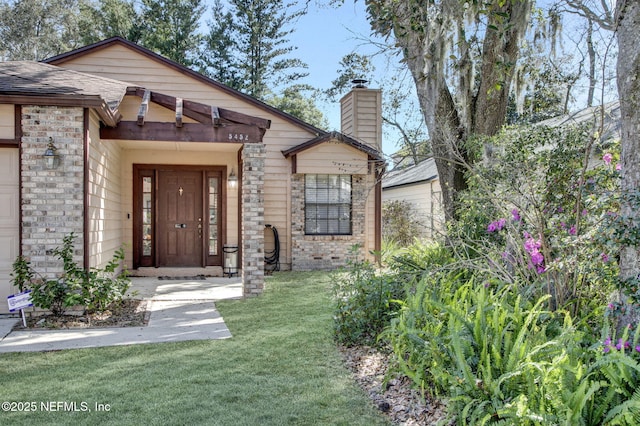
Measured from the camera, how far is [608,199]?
3.66 meters

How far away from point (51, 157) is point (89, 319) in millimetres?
1935

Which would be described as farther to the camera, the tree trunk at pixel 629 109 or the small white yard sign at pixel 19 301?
the small white yard sign at pixel 19 301

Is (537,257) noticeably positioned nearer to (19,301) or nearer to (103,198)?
(19,301)

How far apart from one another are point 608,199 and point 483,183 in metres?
1.30

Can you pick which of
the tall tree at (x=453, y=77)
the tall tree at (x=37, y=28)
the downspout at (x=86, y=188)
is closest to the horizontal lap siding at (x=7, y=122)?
the downspout at (x=86, y=188)

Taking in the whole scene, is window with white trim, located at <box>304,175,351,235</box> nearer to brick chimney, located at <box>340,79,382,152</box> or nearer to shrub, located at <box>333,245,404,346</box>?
brick chimney, located at <box>340,79,382,152</box>

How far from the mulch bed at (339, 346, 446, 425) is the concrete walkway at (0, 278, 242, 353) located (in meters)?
1.62

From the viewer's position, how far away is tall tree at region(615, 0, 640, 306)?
3375mm

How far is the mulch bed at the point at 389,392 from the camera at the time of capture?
324 centimetres

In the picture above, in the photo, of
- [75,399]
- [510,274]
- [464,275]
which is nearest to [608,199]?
[510,274]

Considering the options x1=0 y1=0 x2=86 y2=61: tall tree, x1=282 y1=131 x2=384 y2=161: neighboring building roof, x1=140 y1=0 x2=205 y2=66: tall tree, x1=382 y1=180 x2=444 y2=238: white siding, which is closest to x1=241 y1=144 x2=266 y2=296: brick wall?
x1=282 y1=131 x2=384 y2=161: neighboring building roof

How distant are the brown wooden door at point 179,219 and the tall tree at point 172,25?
51.2 ft

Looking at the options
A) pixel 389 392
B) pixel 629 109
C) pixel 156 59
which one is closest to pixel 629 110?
pixel 629 109

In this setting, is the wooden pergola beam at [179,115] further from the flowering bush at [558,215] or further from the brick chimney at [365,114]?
the brick chimney at [365,114]
